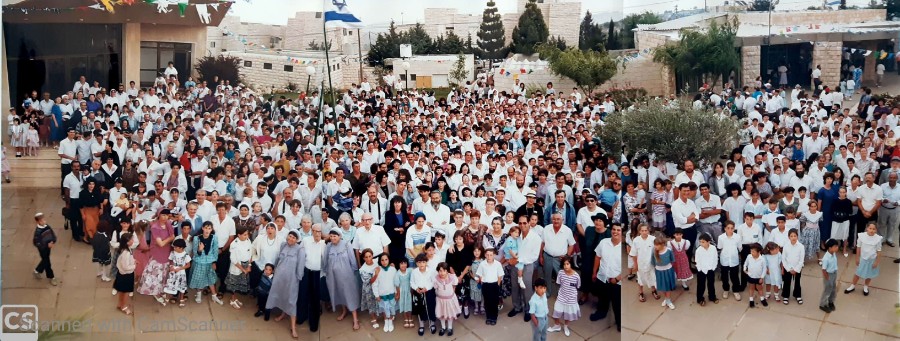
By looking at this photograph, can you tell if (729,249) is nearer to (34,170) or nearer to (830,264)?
(830,264)

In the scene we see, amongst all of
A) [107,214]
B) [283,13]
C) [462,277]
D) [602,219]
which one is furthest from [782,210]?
[107,214]

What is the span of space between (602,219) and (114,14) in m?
3.26

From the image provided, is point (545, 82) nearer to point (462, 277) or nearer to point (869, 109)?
point (462, 277)

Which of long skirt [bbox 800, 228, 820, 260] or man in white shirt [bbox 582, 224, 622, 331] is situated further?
long skirt [bbox 800, 228, 820, 260]

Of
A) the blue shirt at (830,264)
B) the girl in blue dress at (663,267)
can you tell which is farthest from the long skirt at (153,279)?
the blue shirt at (830,264)

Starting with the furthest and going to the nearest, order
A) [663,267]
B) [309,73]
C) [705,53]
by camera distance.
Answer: [705,53] < [663,267] < [309,73]

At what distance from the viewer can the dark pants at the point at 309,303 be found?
4.43 meters

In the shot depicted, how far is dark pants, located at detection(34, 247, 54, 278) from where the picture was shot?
4.15 metres

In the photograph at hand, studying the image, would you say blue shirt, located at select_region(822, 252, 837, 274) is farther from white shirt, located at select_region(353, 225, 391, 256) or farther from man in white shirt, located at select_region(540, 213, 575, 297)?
white shirt, located at select_region(353, 225, 391, 256)

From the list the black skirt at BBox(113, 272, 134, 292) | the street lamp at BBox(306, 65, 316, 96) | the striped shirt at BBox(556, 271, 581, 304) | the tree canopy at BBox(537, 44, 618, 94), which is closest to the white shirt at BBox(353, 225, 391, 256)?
the street lamp at BBox(306, 65, 316, 96)

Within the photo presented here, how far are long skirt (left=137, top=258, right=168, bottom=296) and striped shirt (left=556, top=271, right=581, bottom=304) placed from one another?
2.37 metres

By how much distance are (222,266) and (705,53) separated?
401cm

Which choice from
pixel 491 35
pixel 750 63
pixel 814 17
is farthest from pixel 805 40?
pixel 491 35

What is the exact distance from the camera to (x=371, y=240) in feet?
14.9
